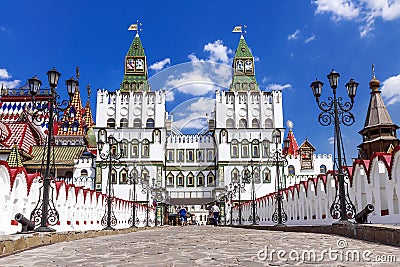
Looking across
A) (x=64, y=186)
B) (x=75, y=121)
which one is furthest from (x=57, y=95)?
(x=75, y=121)

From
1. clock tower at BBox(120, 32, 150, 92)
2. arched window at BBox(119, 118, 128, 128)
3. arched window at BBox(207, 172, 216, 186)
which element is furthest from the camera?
clock tower at BBox(120, 32, 150, 92)

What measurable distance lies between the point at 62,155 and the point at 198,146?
684 inches

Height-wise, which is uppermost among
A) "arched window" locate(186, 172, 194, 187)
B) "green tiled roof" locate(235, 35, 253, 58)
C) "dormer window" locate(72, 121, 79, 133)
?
"green tiled roof" locate(235, 35, 253, 58)

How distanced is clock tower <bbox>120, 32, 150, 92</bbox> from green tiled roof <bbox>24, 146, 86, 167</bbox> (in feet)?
32.9

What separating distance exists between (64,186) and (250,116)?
3955 centimetres

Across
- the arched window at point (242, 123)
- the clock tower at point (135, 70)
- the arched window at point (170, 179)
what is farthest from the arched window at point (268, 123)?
the clock tower at point (135, 70)

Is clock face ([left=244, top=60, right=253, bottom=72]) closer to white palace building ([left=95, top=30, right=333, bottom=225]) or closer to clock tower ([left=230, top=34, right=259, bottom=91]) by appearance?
clock tower ([left=230, top=34, right=259, bottom=91])

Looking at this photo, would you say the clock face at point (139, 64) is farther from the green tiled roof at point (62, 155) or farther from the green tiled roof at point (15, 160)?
the green tiled roof at point (15, 160)

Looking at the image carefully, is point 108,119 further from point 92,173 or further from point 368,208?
point 368,208

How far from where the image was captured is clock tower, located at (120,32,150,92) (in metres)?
55.8

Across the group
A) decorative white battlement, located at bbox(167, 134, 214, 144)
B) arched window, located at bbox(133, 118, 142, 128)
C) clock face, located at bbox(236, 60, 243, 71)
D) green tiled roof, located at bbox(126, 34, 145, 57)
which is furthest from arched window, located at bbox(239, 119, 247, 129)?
green tiled roof, located at bbox(126, 34, 145, 57)

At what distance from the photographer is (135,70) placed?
187 feet

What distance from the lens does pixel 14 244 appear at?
653 cm

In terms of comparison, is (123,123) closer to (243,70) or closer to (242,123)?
(242,123)
